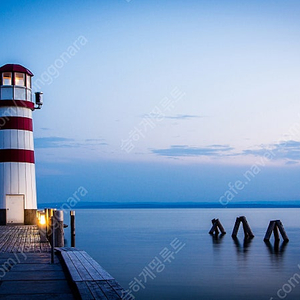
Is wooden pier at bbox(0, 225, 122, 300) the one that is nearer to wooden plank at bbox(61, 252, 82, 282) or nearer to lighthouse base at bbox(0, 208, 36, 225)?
wooden plank at bbox(61, 252, 82, 282)

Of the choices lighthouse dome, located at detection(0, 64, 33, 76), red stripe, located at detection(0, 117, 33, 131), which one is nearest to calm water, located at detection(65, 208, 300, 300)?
red stripe, located at detection(0, 117, 33, 131)

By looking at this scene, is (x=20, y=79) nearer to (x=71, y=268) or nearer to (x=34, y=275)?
(x=34, y=275)

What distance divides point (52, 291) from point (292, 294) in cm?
860

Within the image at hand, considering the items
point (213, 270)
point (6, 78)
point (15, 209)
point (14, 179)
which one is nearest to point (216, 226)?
point (213, 270)

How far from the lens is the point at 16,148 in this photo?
19859mm

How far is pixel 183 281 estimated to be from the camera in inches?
594

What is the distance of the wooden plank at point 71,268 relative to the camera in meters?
6.97

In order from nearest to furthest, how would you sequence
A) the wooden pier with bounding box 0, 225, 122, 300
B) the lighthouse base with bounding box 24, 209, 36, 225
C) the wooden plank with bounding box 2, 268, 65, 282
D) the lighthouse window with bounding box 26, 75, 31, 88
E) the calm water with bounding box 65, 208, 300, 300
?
the wooden pier with bounding box 0, 225, 122, 300 < the wooden plank with bounding box 2, 268, 65, 282 < the calm water with bounding box 65, 208, 300, 300 < the lighthouse base with bounding box 24, 209, 36, 225 < the lighthouse window with bounding box 26, 75, 31, 88

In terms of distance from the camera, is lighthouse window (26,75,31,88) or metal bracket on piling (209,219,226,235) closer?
lighthouse window (26,75,31,88)

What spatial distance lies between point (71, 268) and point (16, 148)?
13.0 meters

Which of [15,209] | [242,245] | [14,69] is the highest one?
[14,69]

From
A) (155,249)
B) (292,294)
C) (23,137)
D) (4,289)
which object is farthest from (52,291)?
(155,249)

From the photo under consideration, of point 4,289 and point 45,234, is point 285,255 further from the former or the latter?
point 4,289

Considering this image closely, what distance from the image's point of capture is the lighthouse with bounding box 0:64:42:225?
1981 cm
